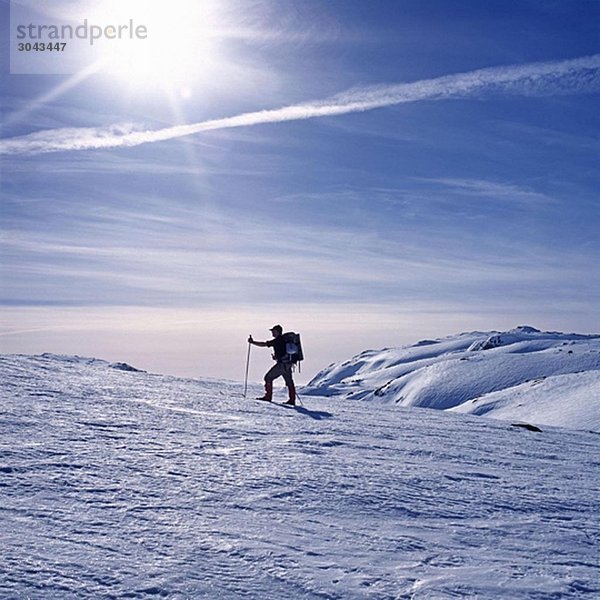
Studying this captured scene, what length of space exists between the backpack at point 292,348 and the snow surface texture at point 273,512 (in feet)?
17.2

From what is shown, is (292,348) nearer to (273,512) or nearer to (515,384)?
(273,512)

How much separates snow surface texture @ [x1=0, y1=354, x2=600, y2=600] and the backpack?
5.24 metres

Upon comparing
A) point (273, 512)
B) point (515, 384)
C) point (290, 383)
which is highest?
point (290, 383)

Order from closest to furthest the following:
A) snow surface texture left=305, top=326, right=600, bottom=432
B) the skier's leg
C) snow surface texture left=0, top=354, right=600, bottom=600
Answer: snow surface texture left=0, top=354, right=600, bottom=600 → the skier's leg → snow surface texture left=305, top=326, right=600, bottom=432

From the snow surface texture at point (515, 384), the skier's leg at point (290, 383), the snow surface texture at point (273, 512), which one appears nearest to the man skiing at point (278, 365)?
the skier's leg at point (290, 383)

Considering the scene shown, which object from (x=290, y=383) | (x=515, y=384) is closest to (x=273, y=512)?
(x=290, y=383)

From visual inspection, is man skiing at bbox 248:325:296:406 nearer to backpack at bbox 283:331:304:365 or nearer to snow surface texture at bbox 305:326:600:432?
backpack at bbox 283:331:304:365

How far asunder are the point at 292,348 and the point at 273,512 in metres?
10.3

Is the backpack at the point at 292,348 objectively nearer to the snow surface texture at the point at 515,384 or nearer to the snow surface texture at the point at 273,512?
the snow surface texture at the point at 273,512

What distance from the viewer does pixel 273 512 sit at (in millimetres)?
5598

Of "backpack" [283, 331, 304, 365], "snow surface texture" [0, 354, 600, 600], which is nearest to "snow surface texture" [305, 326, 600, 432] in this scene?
"backpack" [283, 331, 304, 365]

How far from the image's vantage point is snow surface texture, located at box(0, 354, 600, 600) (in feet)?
13.7

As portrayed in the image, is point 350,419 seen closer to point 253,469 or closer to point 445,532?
point 253,469

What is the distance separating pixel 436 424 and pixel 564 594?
897 centimetres
